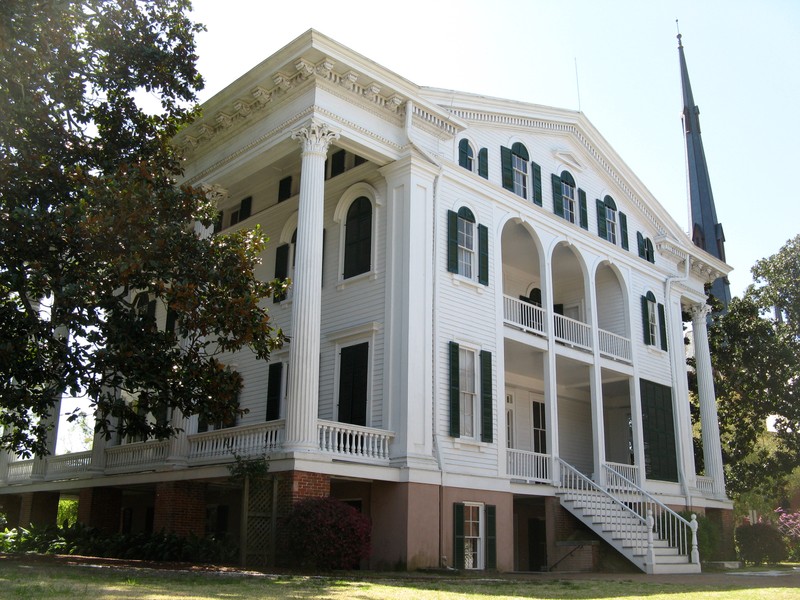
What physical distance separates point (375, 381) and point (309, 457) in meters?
3.42

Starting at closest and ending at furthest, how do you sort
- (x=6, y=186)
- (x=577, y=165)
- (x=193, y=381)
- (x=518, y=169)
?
(x=6, y=186), (x=193, y=381), (x=518, y=169), (x=577, y=165)

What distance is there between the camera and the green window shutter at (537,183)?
80.3 feet

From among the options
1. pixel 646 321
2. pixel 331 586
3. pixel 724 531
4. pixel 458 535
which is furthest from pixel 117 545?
pixel 724 531

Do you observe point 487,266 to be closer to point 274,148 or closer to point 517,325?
point 517,325

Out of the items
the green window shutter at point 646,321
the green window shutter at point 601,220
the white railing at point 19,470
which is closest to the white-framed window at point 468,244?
the green window shutter at point 601,220

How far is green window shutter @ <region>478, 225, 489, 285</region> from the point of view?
2159 centimetres

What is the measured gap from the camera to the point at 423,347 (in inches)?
756

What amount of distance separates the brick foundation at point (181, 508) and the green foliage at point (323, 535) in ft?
15.1

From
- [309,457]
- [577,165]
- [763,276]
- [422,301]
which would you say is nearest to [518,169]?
[577,165]

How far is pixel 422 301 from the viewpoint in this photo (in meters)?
19.5

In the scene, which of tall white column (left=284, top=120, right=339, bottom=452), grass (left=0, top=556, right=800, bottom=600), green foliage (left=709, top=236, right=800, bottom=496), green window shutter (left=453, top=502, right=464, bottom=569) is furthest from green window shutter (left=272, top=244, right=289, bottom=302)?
green foliage (left=709, top=236, right=800, bottom=496)

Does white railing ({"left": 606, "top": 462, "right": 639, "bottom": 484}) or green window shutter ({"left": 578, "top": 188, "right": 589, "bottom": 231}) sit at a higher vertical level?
green window shutter ({"left": 578, "top": 188, "right": 589, "bottom": 231})

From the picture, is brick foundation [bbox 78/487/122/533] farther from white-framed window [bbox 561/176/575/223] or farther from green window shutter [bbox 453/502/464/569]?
white-framed window [bbox 561/176/575/223]

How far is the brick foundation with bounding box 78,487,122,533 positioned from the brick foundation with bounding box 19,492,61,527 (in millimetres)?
3101
